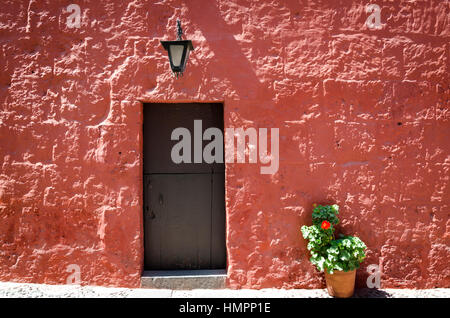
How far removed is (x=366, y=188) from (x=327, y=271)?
1.01m

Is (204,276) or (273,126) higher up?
(273,126)

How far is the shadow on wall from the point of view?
3816 mm

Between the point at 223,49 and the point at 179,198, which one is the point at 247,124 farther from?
the point at 179,198

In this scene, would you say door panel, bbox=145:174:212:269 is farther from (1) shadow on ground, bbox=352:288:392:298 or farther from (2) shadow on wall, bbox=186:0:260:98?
(1) shadow on ground, bbox=352:288:392:298

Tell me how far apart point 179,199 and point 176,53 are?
1592 mm

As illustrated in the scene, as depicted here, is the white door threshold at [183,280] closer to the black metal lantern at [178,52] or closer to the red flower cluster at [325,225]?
the red flower cluster at [325,225]

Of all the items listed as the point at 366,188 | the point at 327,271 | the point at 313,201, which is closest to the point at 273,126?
the point at 313,201

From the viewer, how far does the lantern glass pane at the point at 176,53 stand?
3.40 metres

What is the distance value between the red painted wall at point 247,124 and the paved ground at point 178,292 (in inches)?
3.6

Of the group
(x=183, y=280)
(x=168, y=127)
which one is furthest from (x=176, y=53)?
(x=183, y=280)

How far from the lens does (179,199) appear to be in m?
4.01

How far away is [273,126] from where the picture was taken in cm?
384
